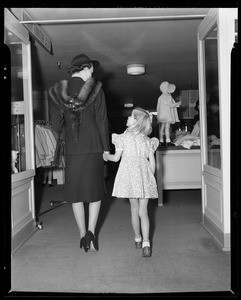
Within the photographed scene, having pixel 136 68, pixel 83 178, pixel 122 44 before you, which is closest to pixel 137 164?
pixel 83 178

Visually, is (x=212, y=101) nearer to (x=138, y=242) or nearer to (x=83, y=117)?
(x=83, y=117)

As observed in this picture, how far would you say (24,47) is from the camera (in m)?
4.04

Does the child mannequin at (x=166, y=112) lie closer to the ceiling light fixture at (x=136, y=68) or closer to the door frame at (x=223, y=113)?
the ceiling light fixture at (x=136, y=68)

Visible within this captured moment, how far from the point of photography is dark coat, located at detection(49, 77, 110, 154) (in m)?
3.32

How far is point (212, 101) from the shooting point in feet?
12.6

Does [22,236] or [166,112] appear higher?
[166,112]

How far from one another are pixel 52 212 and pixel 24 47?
2.29 metres

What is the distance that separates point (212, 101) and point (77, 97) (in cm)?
138

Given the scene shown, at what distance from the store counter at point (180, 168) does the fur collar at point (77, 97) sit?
257 cm

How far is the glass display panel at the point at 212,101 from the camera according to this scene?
3602 millimetres

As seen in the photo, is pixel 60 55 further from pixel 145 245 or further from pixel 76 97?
pixel 145 245

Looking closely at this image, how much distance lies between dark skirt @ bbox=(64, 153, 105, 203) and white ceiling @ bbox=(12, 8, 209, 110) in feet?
4.96

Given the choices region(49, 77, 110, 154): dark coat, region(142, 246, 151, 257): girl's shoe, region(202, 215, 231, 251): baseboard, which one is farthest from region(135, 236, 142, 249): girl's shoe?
region(49, 77, 110, 154): dark coat
